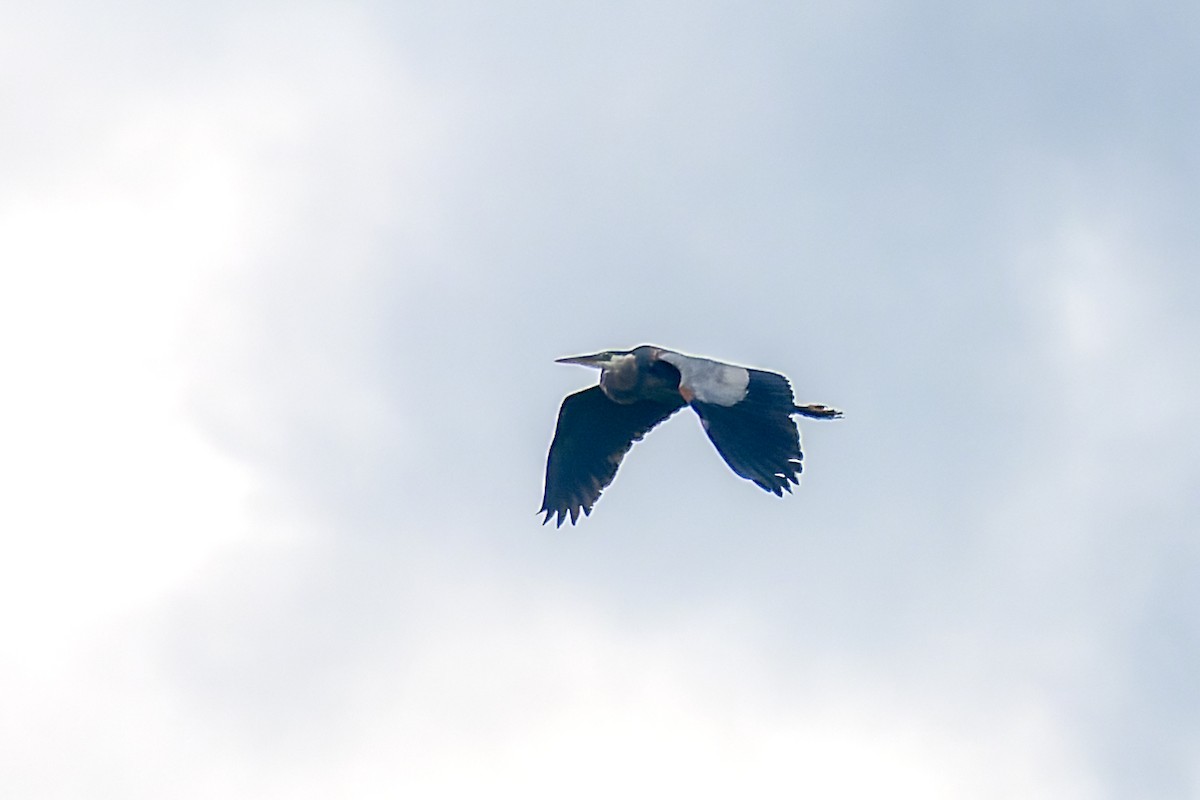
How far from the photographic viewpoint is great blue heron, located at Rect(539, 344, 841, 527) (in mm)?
21984

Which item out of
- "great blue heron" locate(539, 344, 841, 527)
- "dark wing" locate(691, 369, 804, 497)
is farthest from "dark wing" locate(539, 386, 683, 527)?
"dark wing" locate(691, 369, 804, 497)

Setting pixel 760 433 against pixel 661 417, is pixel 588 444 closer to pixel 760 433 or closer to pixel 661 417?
pixel 661 417

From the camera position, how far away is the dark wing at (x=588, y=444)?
2506 cm

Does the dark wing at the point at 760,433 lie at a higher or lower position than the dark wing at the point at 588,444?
lower

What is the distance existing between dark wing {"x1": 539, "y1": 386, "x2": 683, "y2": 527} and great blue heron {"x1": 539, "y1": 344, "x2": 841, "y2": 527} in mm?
13

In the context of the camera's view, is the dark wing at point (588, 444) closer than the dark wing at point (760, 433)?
No

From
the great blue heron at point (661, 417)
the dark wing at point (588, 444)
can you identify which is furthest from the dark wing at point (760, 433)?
the dark wing at point (588, 444)

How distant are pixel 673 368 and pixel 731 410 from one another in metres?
1.73

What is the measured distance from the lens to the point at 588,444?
83.4ft

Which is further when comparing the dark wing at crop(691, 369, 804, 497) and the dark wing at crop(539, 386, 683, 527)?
the dark wing at crop(539, 386, 683, 527)

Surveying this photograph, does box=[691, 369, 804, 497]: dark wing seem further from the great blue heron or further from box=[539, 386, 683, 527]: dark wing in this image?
box=[539, 386, 683, 527]: dark wing

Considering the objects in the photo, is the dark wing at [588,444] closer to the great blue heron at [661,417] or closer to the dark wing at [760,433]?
the great blue heron at [661,417]

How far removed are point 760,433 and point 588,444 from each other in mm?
3767

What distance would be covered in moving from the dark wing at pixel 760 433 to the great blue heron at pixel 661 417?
11 mm
